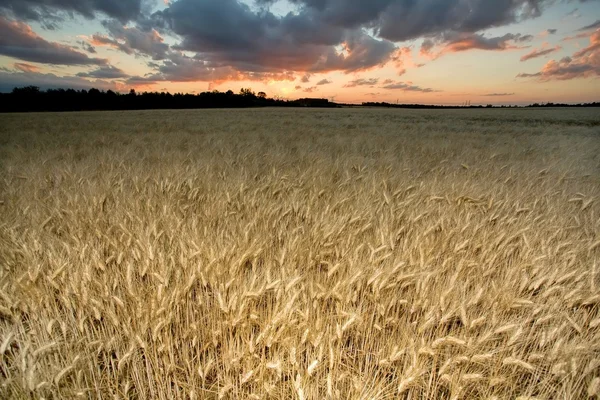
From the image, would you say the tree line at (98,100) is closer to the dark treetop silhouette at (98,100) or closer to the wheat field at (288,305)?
the dark treetop silhouette at (98,100)

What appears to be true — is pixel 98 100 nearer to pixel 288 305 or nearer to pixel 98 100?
pixel 98 100

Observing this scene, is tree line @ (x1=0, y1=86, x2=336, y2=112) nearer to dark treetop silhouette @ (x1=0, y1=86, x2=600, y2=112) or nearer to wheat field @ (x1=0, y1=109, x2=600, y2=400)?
dark treetop silhouette @ (x1=0, y1=86, x2=600, y2=112)

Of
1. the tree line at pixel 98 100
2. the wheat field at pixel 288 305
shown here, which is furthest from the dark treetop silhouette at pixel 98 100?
the wheat field at pixel 288 305

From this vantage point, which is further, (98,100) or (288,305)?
(98,100)

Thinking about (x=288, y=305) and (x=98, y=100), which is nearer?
(x=288, y=305)

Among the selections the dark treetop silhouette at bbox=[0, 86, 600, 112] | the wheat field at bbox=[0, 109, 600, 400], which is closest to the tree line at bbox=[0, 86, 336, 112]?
the dark treetop silhouette at bbox=[0, 86, 600, 112]

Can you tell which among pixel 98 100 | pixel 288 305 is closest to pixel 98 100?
pixel 98 100

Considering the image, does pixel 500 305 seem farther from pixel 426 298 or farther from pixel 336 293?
pixel 336 293

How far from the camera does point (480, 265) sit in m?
1.41

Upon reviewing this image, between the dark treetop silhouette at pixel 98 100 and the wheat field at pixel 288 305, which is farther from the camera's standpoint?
the dark treetop silhouette at pixel 98 100

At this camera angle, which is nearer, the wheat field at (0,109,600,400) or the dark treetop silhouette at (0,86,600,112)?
the wheat field at (0,109,600,400)

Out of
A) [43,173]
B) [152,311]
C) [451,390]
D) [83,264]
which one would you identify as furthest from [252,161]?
[451,390]

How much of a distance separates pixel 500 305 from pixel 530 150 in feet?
19.5

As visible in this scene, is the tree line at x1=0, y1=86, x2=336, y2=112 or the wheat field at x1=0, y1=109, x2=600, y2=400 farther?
the tree line at x1=0, y1=86, x2=336, y2=112
